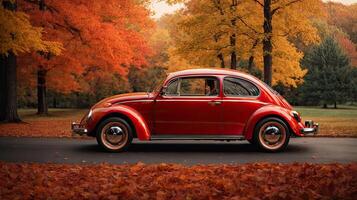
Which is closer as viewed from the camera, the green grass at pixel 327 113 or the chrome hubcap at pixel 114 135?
the chrome hubcap at pixel 114 135

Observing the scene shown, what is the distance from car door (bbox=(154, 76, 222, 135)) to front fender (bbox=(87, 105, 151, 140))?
27 cm

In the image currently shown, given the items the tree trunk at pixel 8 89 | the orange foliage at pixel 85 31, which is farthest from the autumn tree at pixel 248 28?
the tree trunk at pixel 8 89

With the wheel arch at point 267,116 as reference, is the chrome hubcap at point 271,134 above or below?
below

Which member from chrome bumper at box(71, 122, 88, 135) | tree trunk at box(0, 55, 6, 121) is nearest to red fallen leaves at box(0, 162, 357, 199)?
chrome bumper at box(71, 122, 88, 135)

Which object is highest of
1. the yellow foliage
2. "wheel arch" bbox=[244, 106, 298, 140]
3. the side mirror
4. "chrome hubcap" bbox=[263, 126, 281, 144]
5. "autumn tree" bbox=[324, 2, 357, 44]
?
"autumn tree" bbox=[324, 2, 357, 44]

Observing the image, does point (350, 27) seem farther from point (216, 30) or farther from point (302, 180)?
point (302, 180)

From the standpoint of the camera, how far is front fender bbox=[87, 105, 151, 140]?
10992mm

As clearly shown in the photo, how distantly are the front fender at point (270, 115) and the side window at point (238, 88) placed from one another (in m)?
0.48

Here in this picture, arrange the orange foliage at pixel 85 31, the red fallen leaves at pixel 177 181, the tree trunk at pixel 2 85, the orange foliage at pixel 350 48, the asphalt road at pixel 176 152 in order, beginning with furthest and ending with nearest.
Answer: the orange foliage at pixel 350 48
the orange foliage at pixel 85 31
the tree trunk at pixel 2 85
the asphalt road at pixel 176 152
the red fallen leaves at pixel 177 181

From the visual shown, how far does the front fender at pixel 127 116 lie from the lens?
10992mm

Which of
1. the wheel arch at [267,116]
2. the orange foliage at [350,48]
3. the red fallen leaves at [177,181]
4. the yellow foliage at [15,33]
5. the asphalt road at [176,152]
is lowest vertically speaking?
the red fallen leaves at [177,181]

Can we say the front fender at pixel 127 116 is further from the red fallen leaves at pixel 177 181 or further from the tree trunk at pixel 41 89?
the tree trunk at pixel 41 89

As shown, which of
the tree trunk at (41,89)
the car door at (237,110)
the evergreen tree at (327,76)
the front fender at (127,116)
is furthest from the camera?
the evergreen tree at (327,76)

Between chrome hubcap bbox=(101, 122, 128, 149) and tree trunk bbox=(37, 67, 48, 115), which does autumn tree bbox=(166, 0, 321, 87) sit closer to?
tree trunk bbox=(37, 67, 48, 115)
